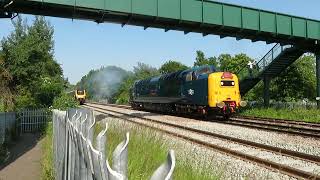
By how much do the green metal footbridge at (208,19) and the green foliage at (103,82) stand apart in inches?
3505

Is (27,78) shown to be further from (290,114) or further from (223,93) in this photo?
(290,114)

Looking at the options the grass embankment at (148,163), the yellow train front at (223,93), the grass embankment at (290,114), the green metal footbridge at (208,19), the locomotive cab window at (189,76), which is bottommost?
the grass embankment at (148,163)

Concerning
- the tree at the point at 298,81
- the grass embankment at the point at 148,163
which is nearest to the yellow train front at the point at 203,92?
the grass embankment at the point at 148,163

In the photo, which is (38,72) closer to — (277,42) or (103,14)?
(103,14)

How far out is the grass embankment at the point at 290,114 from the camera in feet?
95.1

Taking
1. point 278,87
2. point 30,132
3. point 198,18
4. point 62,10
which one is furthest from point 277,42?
point 30,132

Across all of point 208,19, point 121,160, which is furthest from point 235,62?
point 121,160

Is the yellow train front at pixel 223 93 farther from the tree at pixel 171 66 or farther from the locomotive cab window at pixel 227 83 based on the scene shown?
the tree at pixel 171 66

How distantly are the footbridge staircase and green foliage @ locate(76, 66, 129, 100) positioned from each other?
84914mm

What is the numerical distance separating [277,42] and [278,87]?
14366mm

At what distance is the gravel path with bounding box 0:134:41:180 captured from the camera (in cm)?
1181

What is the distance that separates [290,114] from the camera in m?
31.0

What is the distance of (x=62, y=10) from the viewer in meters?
27.0

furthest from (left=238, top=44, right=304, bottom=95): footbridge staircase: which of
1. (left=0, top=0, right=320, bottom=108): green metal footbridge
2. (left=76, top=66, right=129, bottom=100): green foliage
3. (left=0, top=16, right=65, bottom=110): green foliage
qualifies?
(left=76, top=66, right=129, bottom=100): green foliage
